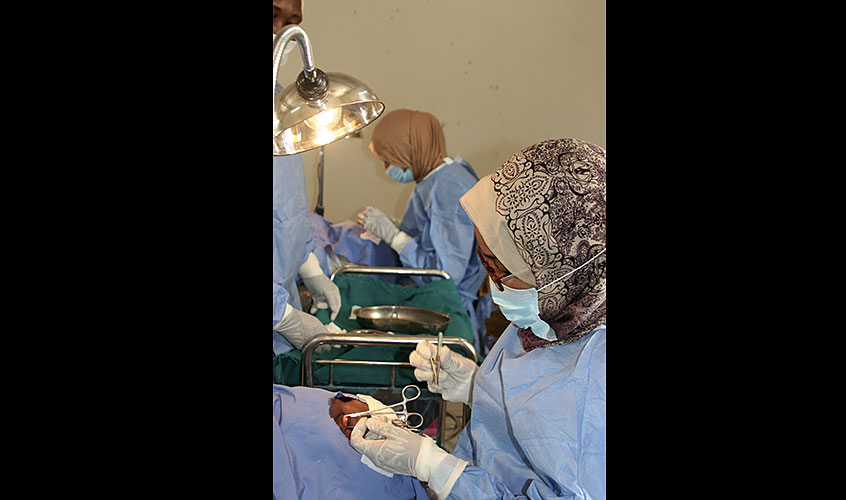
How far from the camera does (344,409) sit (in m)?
1.08

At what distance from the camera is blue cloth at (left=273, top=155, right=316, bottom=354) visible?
4.94ft

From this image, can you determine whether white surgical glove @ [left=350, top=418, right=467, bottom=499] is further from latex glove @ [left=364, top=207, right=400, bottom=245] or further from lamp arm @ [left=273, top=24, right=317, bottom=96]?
latex glove @ [left=364, top=207, right=400, bottom=245]

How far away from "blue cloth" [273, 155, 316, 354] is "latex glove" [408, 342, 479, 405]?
0.47 metres

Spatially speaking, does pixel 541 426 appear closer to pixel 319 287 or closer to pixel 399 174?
pixel 319 287

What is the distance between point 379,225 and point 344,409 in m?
1.56

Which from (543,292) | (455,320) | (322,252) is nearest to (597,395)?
(543,292)

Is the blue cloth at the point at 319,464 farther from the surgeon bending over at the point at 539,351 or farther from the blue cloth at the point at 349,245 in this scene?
the blue cloth at the point at 349,245

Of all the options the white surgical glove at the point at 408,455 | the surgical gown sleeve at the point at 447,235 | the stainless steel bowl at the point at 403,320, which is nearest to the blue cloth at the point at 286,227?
the stainless steel bowl at the point at 403,320

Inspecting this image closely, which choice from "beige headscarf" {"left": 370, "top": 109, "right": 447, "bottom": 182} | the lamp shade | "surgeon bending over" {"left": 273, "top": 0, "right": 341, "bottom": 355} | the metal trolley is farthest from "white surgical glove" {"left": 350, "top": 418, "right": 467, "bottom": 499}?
"beige headscarf" {"left": 370, "top": 109, "right": 447, "bottom": 182}

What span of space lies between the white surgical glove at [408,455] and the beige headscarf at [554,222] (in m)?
0.28
